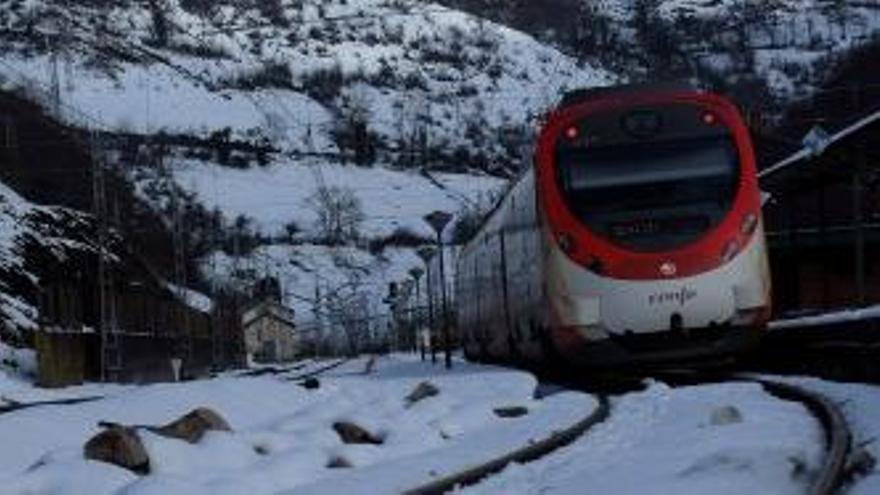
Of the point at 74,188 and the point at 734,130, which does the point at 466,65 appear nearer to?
the point at 74,188

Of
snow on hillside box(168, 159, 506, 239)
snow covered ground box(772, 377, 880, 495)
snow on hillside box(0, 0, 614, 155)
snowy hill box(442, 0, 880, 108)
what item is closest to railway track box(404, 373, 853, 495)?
snow covered ground box(772, 377, 880, 495)

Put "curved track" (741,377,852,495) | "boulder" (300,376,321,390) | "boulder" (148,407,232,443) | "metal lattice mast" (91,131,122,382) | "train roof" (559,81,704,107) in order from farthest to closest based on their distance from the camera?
"metal lattice mast" (91,131,122,382) → "boulder" (300,376,321,390) → "train roof" (559,81,704,107) → "boulder" (148,407,232,443) → "curved track" (741,377,852,495)

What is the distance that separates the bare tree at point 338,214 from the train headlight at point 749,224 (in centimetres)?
10210

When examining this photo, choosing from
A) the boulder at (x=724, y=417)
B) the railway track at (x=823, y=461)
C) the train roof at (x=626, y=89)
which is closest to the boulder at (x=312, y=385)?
the train roof at (x=626, y=89)

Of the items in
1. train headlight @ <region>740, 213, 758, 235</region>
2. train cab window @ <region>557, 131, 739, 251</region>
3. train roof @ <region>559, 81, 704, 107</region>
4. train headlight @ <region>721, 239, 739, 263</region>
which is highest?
train roof @ <region>559, 81, 704, 107</region>

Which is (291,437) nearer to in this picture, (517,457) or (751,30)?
(517,457)

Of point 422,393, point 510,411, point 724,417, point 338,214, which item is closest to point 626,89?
point 422,393

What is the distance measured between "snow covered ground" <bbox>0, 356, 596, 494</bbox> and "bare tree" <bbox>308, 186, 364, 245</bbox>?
97.3 m

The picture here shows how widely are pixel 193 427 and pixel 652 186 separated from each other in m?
8.25

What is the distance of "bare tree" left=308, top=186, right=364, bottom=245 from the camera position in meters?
129

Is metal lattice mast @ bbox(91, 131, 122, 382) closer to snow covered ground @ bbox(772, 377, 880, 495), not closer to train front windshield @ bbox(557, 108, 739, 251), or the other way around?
train front windshield @ bbox(557, 108, 739, 251)

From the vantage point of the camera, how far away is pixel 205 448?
55.0 feet

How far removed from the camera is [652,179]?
24.0 m

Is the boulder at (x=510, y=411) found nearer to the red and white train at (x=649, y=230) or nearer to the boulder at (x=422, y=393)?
the red and white train at (x=649, y=230)
